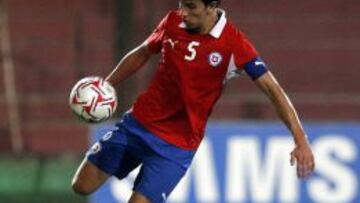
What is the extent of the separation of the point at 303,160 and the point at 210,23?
0.97 m

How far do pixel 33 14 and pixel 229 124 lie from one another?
4790mm

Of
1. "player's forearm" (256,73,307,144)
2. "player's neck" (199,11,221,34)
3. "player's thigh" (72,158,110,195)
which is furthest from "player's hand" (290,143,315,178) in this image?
"player's thigh" (72,158,110,195)

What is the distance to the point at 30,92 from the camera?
1372 cm

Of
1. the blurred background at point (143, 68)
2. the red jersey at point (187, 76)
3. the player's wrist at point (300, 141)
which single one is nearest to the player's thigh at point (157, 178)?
the red jersey at point (187, 76)

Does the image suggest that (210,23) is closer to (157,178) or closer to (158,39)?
(158,39)

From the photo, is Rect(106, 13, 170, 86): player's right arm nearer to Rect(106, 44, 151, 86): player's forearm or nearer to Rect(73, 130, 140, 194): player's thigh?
Rect(106, 44, 151, 86): player's forearm

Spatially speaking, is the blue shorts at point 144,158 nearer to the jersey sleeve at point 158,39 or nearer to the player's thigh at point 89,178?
the player's thigh at point 89,178

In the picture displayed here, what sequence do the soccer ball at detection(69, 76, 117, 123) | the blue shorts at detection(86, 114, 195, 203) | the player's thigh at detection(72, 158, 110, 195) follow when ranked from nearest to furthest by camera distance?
the soccer ball at detection(69, 76, 117, 123) < the blue shorts at detection(86, 114, 195, 203) < the player's thigh at detection(72, 158, 110, 195)

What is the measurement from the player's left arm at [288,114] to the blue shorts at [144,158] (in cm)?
69

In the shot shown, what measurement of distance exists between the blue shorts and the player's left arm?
693 millimetres

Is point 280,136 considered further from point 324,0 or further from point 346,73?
point 324,0

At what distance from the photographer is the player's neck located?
753 centimetres

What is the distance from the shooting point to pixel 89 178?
26.5 ft

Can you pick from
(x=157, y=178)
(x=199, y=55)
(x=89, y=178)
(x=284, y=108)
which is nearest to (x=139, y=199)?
(x=157, y=178)
